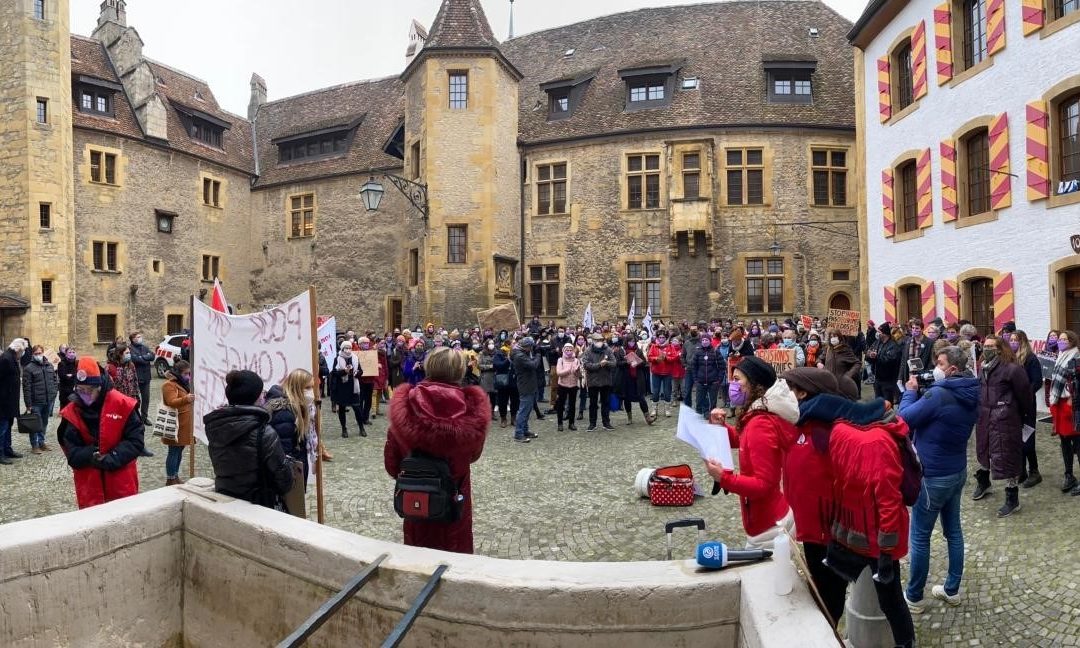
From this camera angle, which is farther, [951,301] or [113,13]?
[113,13]

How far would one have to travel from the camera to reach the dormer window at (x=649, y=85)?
989 inches

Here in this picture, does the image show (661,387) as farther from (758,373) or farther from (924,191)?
(758,373)

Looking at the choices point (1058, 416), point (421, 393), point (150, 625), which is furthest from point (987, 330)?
point (150, 625)

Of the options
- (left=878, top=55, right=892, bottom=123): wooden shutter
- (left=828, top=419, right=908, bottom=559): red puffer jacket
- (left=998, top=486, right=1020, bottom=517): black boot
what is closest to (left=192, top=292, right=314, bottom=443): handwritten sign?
(left=828, top=419, right=908, bottom=559): red puffer jacket

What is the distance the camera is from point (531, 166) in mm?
25688

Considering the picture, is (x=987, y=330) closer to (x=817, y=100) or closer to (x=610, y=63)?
(x=817, y=100)

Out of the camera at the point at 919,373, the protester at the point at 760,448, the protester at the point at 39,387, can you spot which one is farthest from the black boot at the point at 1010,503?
the protester at the point at 39,387

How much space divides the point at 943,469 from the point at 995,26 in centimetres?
1135

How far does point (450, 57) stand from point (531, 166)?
4.72 m

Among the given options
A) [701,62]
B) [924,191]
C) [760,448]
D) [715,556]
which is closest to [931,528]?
[760,448]

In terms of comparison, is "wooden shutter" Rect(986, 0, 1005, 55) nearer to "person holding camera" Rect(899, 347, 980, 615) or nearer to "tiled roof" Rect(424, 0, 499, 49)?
"person holding camera" Rect(899, 347, 980, 615)

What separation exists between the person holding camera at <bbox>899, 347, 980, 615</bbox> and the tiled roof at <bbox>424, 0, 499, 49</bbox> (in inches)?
863

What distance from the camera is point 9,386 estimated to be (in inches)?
373

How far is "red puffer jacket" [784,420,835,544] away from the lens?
3.27 metres
